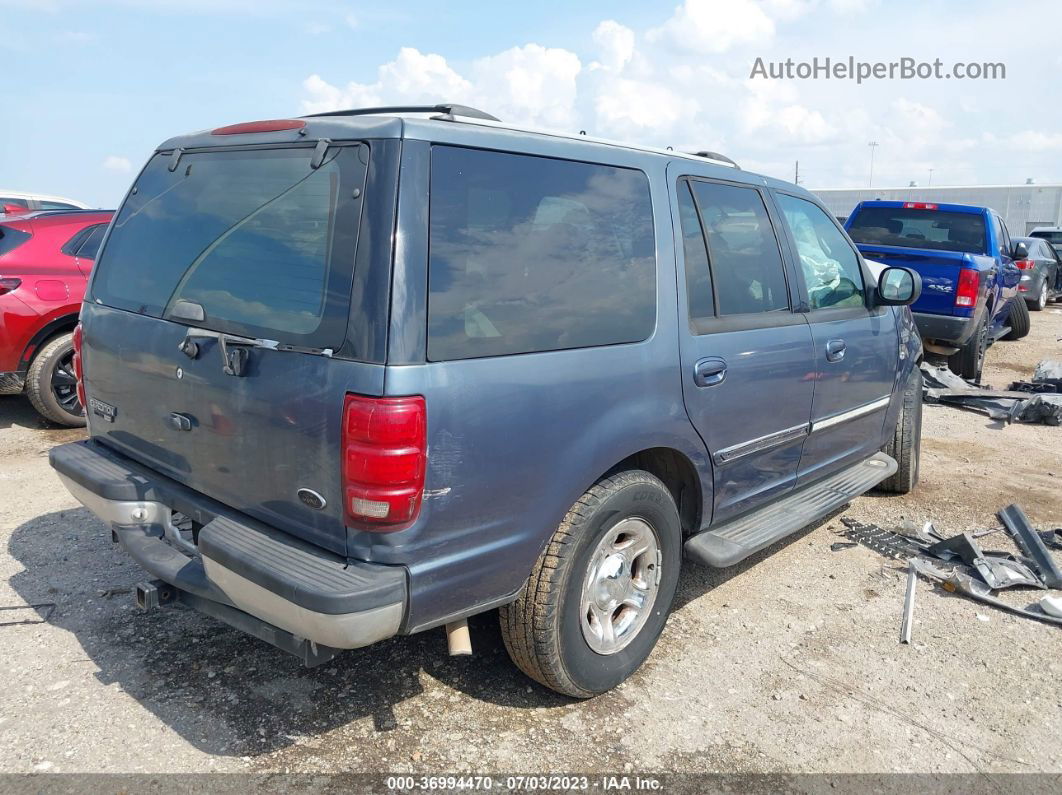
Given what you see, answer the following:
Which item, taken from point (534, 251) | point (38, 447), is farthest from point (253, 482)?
point (38, 447)

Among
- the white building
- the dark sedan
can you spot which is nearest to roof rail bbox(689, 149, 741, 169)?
the dark sedan

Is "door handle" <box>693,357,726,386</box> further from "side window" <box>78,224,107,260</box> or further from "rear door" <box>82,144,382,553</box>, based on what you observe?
"side window" <box>78,224,107,260</box>

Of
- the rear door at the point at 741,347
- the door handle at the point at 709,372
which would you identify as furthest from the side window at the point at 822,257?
the door handle at the point at 709,372

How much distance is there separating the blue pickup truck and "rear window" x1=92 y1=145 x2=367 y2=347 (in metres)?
7.38

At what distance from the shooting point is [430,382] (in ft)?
7.58

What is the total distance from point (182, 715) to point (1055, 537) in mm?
4642

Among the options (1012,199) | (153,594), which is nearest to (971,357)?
(153,594)

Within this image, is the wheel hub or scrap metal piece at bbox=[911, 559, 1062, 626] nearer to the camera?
the wheel hub

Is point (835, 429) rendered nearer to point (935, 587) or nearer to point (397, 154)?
point (935, 587)

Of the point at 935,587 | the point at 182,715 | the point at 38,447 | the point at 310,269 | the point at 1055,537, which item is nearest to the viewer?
the point at 310,269

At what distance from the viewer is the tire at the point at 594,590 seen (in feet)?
9.05

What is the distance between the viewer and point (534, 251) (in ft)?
8.73

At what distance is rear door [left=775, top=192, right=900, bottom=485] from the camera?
406 cm

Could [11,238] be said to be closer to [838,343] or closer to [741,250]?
[741,250]
